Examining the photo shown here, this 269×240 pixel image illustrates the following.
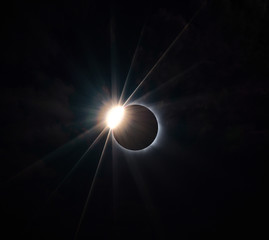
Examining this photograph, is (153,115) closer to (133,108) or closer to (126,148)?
(133,108)

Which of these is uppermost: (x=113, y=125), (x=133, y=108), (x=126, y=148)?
(x=133, y=108)

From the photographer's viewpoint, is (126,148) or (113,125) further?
(126,148)

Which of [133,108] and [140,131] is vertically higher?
[133,108]

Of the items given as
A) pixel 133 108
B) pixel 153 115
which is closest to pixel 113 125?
pixel 133 108

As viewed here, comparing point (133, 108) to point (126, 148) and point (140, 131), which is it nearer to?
point (140, 131)

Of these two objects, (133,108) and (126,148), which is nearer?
(133,108)

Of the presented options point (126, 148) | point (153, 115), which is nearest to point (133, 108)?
point (153, 115)
